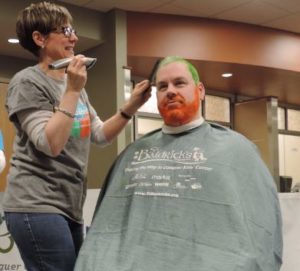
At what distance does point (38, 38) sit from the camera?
4.73 ft

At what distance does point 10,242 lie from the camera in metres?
2.89

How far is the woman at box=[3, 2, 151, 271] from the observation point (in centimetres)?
131

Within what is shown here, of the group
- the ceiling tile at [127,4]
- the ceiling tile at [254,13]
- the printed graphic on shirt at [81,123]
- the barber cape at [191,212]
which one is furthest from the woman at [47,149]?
the ceiling tile at [254,13]

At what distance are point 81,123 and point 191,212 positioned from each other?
43 centimetres

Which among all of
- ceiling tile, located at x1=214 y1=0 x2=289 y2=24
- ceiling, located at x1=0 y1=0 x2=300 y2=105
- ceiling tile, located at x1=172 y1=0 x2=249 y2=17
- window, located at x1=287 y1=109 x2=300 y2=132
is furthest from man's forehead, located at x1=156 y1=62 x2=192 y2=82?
window, located at x1=287 y1=109 x2=300 y2=132

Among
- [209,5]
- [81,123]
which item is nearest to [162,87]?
[81,123]

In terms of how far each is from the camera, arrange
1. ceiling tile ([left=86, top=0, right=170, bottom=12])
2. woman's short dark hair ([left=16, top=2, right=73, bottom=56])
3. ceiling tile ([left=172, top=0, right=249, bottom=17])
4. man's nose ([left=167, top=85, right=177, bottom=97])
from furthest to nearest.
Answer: ceiling tile ([left=172, top=0, right=249, bottom=17]), ceiling tile ([left=86, top=0, right=170, bottom=12]), man's nose ([left=167, top=85, right=177, bottom=97]), woman's short dark hair ([left=16, top=2, right=73, bottom=56])

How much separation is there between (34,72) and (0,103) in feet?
13.0

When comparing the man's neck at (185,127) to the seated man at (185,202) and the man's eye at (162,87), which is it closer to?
the seated man at (185,202)

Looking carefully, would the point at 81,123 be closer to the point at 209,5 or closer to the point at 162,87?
the point at 162,87

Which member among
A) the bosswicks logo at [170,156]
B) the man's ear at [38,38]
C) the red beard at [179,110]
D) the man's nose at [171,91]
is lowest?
the bosswicks logo at [170,156]

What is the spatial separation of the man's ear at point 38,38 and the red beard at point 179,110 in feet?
1.53

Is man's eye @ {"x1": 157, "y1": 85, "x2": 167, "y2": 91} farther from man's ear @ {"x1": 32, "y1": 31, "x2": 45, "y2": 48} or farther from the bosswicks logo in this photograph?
man's ear @ {"x1": 32, "y1": 31, "x2": 45, "y2": 48}

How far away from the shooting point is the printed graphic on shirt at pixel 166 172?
1480 mm
